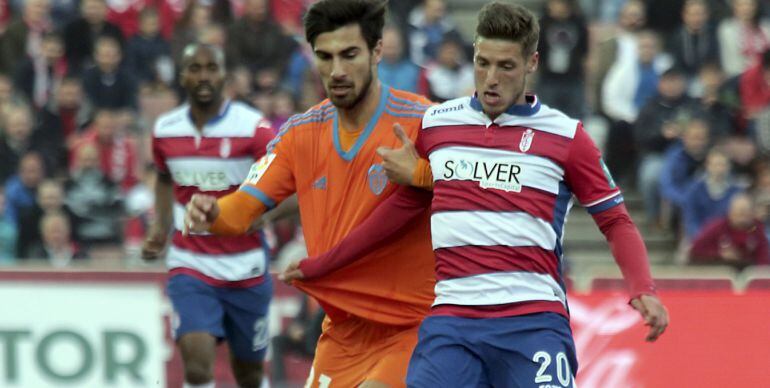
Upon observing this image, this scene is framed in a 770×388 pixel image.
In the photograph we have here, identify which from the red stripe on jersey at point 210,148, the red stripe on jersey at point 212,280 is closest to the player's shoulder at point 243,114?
the red stripe on jersey at point 210,148

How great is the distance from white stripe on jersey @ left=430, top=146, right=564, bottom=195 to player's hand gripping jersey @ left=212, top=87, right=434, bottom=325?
49 cm

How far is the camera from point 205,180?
9.52 m

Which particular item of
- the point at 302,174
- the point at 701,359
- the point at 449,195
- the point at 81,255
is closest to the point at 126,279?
the point at 81,255

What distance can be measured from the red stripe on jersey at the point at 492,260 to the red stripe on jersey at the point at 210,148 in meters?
3.42

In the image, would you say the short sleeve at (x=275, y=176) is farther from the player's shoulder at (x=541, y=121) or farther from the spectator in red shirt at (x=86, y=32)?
the spectator in red shirt at (x=86, y=32)

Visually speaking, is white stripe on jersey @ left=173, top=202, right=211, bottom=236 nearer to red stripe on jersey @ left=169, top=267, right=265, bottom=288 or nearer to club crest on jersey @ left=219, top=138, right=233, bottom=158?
red stripe on jersey @ left=169, top=267, right=265, bottom=288

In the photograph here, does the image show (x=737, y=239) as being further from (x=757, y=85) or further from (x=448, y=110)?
(x=448, y=110)

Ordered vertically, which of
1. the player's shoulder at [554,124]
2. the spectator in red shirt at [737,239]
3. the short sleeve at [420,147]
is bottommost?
the spectator in red shirt at [737,239]

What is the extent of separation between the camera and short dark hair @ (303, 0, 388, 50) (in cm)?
663

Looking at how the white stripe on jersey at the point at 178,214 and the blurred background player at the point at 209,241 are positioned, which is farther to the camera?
the white stripe on jersey at the point at 178,214

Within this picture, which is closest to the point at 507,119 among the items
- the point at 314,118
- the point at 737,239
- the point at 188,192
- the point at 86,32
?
the point at 314,118

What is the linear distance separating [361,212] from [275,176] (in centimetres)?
44

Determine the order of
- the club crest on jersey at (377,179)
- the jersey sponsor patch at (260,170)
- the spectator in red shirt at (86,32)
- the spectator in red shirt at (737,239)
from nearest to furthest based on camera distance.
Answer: the club crest on jersey at (377,179), the jersey sponsor patch at (260,170), the spectator in red shirt at (737,239), the spectator in red shirt at (86,32)

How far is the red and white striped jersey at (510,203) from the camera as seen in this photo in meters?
6.19
